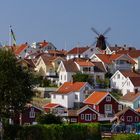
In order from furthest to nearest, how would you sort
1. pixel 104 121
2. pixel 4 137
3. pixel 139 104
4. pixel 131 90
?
pixel 131 90, pixel 139 104, pixel 104 121, pixel 4 137

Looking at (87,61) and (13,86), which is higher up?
(87,61)

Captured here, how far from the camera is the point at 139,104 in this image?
294 ft

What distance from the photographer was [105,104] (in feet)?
279

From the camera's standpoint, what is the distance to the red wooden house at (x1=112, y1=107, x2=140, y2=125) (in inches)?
3145

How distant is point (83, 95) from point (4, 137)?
118ft

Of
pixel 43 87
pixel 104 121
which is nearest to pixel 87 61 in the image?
pixel 43 87

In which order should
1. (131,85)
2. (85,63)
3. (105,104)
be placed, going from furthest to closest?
(85,63), (131,85), (105,104)

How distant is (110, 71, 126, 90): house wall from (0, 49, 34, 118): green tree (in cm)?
4484

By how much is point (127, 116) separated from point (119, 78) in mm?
24011

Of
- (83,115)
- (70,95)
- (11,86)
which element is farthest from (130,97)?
(11,86)

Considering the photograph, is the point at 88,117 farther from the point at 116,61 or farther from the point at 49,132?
the point at 116,61

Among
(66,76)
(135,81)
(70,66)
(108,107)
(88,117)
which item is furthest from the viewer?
(70,66)

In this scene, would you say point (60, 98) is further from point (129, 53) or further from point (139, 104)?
point (129, 53)

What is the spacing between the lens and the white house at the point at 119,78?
338 ft
